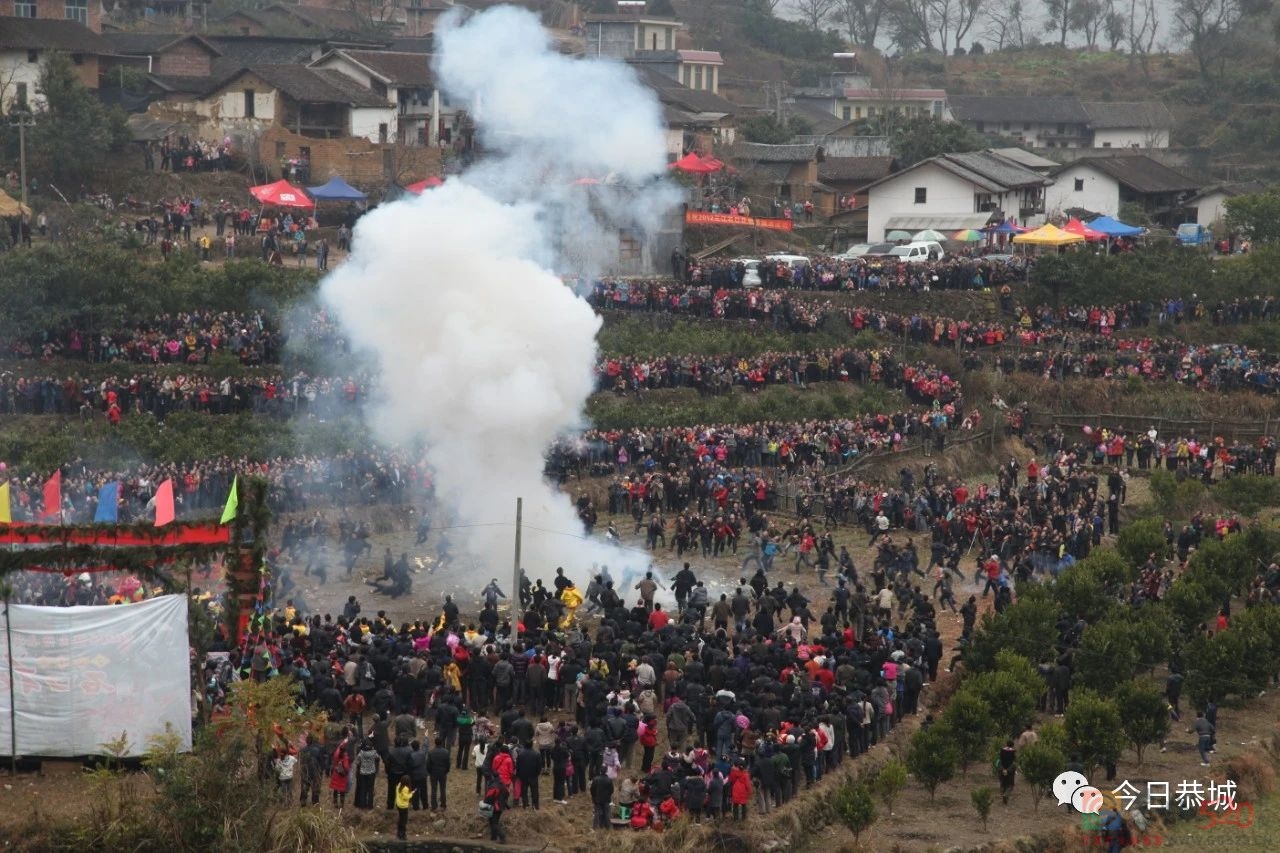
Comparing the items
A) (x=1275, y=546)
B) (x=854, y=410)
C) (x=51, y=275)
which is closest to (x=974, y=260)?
(x=854, y=410)

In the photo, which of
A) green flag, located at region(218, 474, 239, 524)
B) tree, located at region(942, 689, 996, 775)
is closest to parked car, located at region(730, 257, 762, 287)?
tree, located at region(942, 689, 996, 775)

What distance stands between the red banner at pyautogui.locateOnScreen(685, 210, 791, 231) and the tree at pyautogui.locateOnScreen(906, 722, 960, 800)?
37361mm

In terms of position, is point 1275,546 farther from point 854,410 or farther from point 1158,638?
point 854,410

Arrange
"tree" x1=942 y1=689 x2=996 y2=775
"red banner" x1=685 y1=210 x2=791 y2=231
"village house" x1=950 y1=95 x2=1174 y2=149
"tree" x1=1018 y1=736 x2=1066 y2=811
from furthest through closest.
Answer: "village house" x1=950 y1=95 x2=1174 y2=149 < "red banner" x1=685 y1=210 x2=791 y2=231 < "tree" x1=942 y1=689 x2=996 y2=775 < "tree" x1=1018 y1=736 x2=1066 y2=811

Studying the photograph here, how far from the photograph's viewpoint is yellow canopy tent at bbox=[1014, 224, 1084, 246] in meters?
65.0

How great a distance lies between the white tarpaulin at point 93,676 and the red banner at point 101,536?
1393 millimetres

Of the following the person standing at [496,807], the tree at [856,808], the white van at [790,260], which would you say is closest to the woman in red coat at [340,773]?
the person standing at [496,807]

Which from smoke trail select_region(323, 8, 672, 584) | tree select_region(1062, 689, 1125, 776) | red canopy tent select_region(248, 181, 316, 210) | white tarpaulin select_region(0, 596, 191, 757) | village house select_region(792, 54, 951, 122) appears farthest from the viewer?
village house select_region(792, 54, 951, 122)

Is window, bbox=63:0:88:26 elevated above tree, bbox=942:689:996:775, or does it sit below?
above

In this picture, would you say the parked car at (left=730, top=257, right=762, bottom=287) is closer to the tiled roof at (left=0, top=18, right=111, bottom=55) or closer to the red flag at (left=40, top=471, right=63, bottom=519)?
the tiled roof at (left=0, top=18, right=111, bottom=55)

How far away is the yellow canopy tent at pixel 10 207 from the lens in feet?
186

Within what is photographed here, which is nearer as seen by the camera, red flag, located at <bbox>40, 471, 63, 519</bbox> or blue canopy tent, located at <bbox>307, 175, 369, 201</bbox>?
red flag, located at <bbox>40, 471, 63, 519</bbox>

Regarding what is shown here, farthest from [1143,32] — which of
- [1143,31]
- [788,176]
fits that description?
[788,176]

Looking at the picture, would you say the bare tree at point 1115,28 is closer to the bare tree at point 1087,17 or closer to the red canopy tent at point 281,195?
the bare tree at point 1087,17
